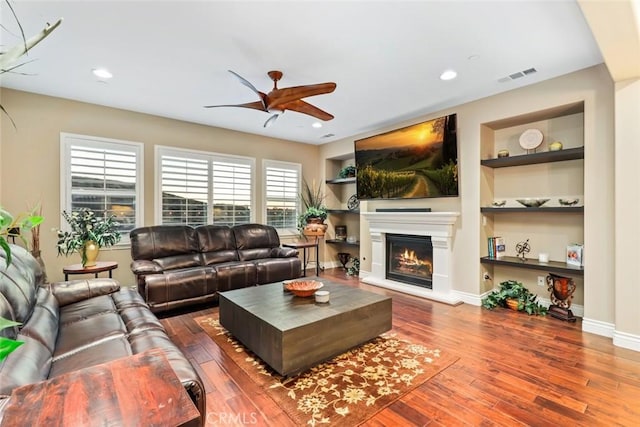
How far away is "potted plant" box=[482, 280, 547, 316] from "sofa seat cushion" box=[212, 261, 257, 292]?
10.4 feet

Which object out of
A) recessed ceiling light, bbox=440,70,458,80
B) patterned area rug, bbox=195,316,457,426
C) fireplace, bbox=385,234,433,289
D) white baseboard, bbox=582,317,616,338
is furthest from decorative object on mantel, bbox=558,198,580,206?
patterned area rug, bbox=195,316,457,426

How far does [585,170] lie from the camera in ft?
10.3

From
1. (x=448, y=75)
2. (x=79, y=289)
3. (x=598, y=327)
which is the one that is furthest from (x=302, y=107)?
(x=598, y=327)

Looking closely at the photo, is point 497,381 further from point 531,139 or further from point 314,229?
point 314,229

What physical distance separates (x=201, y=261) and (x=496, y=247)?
4116 millimetres

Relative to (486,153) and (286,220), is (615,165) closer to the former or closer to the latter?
(486,153)

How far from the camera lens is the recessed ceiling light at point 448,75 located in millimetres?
3213

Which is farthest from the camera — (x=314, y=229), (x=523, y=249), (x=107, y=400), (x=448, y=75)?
(x=314, y=229)

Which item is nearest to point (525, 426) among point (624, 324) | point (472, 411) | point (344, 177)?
point (472, 411)

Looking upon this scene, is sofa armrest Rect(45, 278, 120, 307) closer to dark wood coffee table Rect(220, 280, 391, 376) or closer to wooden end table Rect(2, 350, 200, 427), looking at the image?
dark wood coffee table Rect(220, 280, 391, 376)

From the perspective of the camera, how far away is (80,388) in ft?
3.51

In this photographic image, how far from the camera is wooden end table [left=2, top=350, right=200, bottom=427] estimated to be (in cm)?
93

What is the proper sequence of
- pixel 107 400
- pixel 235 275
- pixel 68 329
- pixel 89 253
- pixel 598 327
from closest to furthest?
pixel 107 400 → pixel 68 329 → pixel 598 327 → pixel 89 253 → pixel 235 275

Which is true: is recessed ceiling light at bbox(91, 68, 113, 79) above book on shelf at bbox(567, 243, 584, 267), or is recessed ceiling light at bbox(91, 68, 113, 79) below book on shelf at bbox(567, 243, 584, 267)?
above
